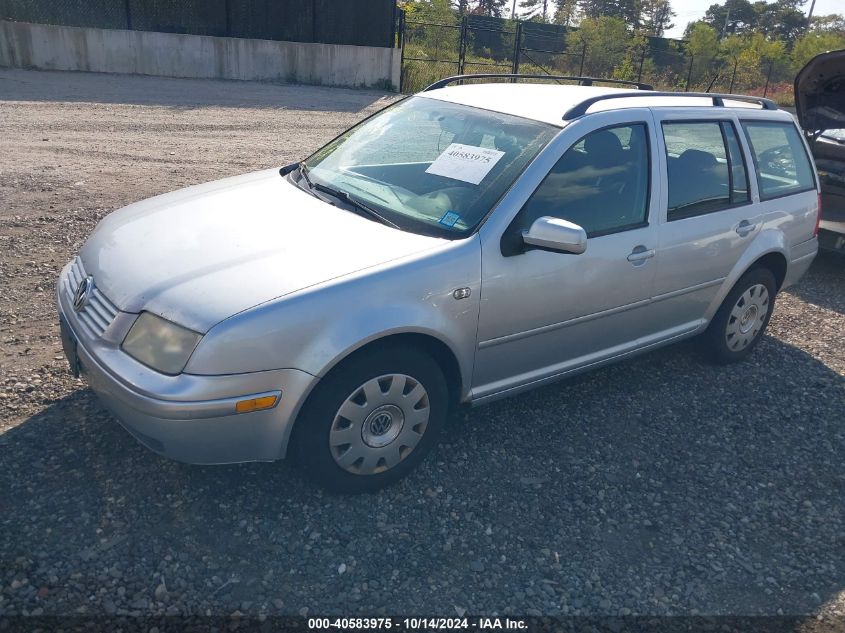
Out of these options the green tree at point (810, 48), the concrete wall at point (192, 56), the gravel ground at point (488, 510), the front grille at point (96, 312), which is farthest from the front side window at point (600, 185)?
the green tree at point (810, 48)

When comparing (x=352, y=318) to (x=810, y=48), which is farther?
(x=810, y=48)

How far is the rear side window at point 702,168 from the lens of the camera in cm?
415

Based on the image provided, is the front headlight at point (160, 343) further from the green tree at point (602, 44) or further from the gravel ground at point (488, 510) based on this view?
the green tree at point (602, 44)

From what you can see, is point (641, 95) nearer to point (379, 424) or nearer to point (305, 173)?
point (305, 173)

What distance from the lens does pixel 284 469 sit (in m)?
3.42

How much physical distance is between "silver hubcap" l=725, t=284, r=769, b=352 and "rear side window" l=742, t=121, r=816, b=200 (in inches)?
26.3

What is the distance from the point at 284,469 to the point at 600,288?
6.18 feet

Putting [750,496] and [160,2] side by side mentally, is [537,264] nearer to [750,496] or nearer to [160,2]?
[750,496]

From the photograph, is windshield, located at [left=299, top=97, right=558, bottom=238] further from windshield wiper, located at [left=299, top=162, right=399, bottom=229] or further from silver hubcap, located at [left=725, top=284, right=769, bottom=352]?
silver hubcap, located at [left=725, top=284, right=769, bottom=352]

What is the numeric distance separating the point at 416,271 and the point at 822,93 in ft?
21.5

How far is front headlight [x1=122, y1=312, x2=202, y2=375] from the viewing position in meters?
2.73

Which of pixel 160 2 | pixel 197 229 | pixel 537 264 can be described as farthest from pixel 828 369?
pixel 160 2

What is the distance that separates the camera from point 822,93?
7523 millimetres

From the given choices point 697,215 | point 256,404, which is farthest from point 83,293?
point 697,215
